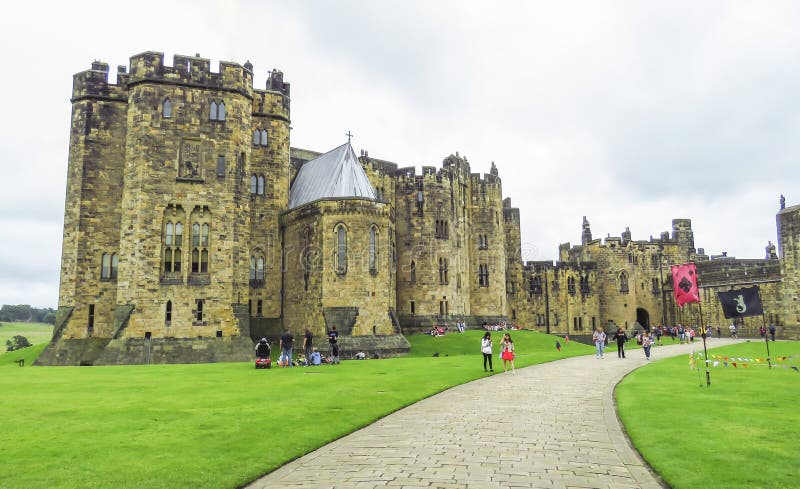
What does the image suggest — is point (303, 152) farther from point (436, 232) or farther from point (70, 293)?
point (70, 293)

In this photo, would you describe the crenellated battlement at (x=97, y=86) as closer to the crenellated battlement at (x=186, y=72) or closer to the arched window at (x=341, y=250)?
the crenellated battlement at (x=186, y=72)

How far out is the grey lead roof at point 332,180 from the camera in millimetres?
41688

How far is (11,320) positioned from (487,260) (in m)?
171

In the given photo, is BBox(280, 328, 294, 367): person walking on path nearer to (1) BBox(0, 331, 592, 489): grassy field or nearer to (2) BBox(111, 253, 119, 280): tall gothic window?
(1) BBox(0, 331, 592, 489): grassy field

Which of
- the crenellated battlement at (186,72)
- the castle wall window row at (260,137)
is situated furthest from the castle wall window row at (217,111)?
the castle wall window row at (260,137)

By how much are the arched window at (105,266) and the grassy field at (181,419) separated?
14.7 meters

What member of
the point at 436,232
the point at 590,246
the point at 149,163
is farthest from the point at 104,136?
the point at 590,246

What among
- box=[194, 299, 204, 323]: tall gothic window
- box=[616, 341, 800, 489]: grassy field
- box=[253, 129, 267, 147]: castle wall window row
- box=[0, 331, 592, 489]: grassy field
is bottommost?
box=[616, 341, 800, 489]: grassy field

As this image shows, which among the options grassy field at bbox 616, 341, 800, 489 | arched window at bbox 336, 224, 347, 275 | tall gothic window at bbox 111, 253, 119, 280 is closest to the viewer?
grassy field at bbox 616, 341, 800, 489

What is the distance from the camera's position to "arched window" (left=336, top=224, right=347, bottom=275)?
39062mm

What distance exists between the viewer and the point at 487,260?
56.2 m

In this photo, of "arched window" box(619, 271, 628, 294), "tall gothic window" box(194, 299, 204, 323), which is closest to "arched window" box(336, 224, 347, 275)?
"tall gothic window" box(194, 299, 204, 323)

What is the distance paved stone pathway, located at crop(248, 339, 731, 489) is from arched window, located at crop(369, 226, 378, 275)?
23.2m

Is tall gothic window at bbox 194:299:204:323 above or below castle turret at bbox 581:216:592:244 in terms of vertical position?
below
